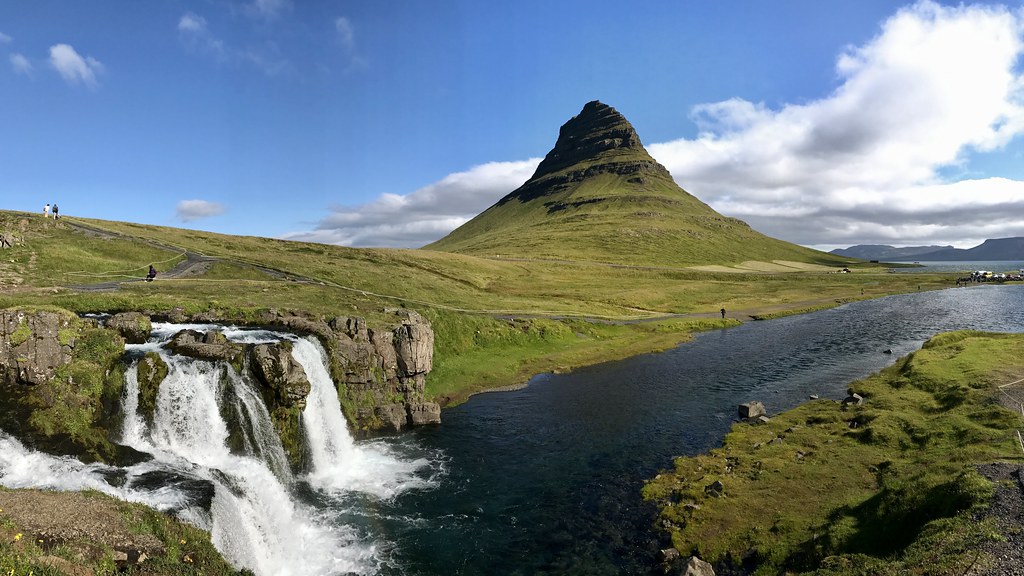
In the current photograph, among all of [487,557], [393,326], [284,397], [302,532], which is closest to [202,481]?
[302,532]

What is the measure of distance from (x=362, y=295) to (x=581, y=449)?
48.5m

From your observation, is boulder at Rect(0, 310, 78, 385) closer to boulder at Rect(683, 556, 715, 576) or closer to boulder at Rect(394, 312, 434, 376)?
boulder at Rect(394, 312, 434, 376)

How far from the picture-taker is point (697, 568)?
2378 centimetres

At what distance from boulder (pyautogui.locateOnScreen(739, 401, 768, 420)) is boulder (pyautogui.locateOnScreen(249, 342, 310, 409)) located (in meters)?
41.2

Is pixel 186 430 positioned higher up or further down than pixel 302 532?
higher up

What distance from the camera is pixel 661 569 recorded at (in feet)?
83.0

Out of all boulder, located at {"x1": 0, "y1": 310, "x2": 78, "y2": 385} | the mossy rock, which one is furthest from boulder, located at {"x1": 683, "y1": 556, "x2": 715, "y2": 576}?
boulder, located at {"x1": 0, "y1": 310, "x2": 78, "y2": 385}

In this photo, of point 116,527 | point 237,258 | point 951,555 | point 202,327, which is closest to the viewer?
point 951,555

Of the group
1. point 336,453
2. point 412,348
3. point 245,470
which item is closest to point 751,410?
point 412,348

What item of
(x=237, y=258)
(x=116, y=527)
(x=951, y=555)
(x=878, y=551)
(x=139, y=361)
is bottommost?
(x=878, y=551)

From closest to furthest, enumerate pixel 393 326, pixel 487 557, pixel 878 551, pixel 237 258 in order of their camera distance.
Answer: pixel 878 551 → pixel 487 557 → pixel 393 326 → pixel 237 258

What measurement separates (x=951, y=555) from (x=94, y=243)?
364 feet

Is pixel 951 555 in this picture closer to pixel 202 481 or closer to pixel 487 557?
pixel 487 557

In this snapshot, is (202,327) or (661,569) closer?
(661,569)
